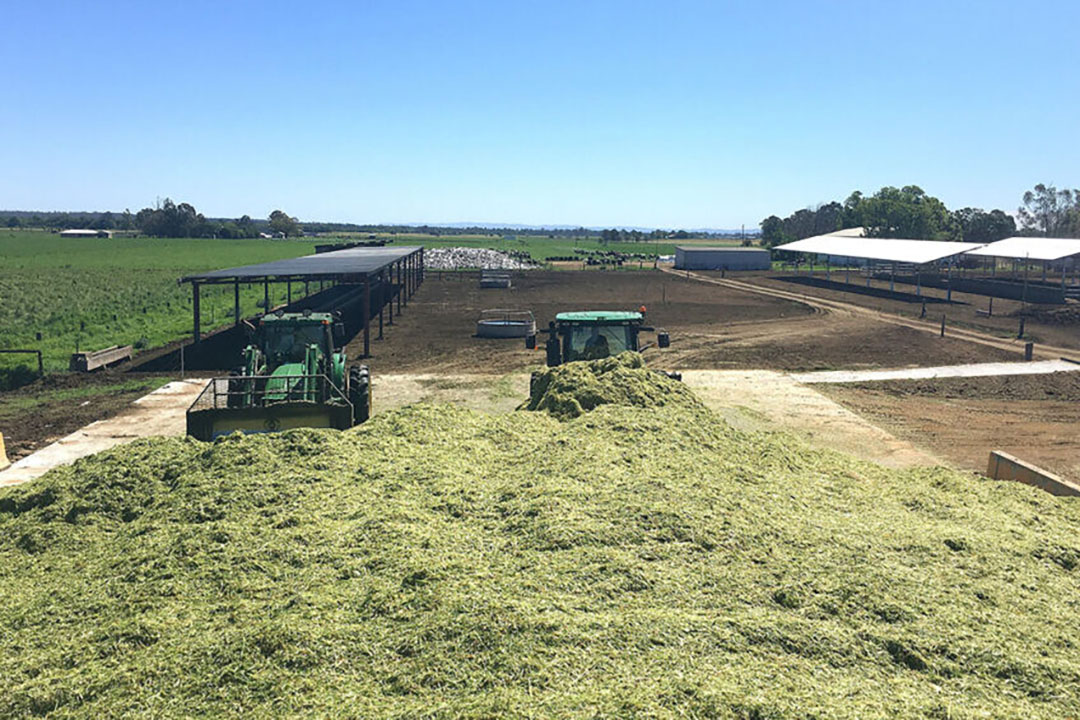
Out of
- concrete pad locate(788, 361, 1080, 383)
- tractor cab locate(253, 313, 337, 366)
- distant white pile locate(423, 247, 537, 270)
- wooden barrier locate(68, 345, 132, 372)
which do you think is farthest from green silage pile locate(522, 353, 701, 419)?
distant white pile locate(423, 247, 537, 270)

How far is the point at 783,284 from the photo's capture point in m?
65.7

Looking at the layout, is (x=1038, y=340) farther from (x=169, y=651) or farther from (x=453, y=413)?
(x=169, y=651)

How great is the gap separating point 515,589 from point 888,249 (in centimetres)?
6986

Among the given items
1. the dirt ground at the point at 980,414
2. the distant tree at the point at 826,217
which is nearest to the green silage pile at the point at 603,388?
the dirt ground at the point at 980,414

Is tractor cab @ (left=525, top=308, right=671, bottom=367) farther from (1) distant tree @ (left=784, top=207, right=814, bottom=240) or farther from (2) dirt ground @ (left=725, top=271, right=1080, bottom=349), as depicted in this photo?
(1) distant tree @ (left=784, top=207, right=814, bottom=240)

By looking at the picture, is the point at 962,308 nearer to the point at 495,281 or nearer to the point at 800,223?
the point at 495,281

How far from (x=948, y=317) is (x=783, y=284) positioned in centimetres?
2448

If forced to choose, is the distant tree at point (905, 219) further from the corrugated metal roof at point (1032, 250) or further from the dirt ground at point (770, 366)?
the dirt ground at point (770, 366)

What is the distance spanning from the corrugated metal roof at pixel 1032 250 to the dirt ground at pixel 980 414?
3755 cm

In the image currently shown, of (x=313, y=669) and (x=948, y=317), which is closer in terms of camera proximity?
(x=313, y=669)

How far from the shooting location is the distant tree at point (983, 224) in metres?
122

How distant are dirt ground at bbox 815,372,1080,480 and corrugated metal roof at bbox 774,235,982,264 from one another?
36218mm

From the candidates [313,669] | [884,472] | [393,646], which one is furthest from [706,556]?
[884,472]

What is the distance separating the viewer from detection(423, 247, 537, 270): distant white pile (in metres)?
83.4
